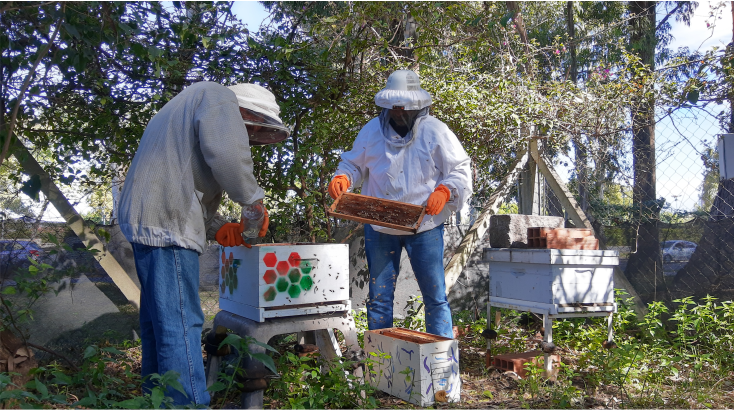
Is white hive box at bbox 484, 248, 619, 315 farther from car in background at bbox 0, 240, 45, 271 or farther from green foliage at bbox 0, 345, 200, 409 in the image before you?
car in background at bbox 0, 240, 45, 271

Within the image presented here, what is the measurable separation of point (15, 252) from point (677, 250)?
488 cm

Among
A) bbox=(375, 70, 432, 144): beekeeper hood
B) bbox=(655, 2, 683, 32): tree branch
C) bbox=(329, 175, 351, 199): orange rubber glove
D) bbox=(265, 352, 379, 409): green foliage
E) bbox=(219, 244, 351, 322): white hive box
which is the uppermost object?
bbox=(655, 2, 683, 32): tree branch

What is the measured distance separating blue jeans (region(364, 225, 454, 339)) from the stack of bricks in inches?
31.2

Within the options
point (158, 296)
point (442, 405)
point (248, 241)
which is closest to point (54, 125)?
point (248, 241)

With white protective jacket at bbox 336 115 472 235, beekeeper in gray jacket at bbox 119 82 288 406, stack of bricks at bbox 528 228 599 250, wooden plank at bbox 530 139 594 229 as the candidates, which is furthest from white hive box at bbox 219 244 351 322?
wooden plank at bbox 530 139 594 229

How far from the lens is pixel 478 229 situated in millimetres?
4562

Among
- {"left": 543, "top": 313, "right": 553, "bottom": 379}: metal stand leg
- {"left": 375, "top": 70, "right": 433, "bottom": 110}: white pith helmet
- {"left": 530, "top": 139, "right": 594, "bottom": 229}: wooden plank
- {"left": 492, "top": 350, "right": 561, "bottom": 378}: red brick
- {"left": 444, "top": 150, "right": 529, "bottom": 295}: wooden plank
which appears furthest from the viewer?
{"left": 530, "top": 139, "right": 594, "bottom": 229}: wooden plank

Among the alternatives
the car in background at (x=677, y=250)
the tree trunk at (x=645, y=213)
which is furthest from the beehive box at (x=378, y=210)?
the car in background at (x=677, y=250)

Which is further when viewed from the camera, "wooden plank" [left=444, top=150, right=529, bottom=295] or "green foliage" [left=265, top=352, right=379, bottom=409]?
"wooden plank" [left=444, top=150, right=529, bottom=295]

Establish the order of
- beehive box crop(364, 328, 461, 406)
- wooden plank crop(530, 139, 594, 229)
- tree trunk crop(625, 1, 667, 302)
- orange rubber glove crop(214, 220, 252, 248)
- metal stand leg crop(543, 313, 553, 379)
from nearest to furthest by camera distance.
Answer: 1. orange rubber glove crop(214, 220, 252, 248)
2. beehive box crop(364, 328, 461, 406)
3. metal stand leg crop(543, 313, 553, 379)
4. tree trunk crop(625, 1, 667, 302)
5. wooden plank crop(530, 139, 594, 229)

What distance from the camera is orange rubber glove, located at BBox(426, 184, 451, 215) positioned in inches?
109

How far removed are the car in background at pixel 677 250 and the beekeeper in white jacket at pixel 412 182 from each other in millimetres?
2294

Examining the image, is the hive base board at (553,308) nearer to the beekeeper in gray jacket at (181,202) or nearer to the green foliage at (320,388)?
the green foliage at (320,388)

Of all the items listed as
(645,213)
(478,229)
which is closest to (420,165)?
(478,229)
